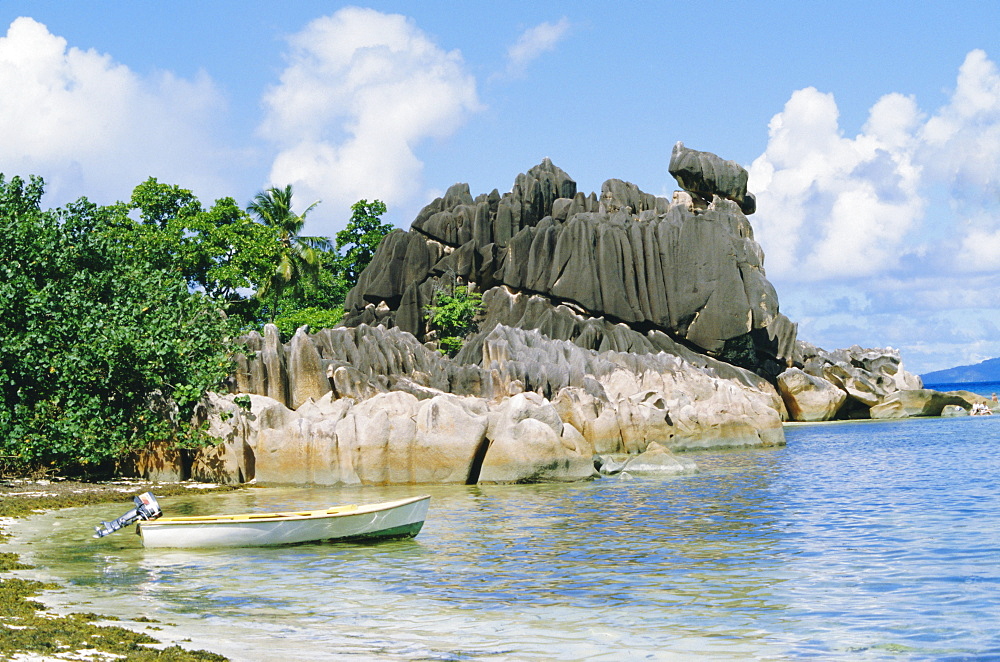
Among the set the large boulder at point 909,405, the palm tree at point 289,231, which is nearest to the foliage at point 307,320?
the palm tree at point 289,231

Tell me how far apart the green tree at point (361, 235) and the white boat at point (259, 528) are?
57147 millimetres

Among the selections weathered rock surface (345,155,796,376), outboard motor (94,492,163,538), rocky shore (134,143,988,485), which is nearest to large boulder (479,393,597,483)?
rocky shore (134,143,988,485)

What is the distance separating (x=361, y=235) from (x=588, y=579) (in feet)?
204

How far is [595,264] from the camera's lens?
6375 centimetres

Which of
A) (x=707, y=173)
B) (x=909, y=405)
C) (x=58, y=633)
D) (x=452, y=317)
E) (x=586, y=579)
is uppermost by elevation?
(x=707, y=173)

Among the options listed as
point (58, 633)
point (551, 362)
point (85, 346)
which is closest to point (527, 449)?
point (85, 346)

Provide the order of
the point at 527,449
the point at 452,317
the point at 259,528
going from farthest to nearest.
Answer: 1. the point at 452,317
2. the point at 527,449
3. the point at 259,528

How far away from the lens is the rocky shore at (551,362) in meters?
28.5

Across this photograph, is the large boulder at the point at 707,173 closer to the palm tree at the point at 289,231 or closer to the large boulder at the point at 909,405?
the large boulder at the point at 909,405

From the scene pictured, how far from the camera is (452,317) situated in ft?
210

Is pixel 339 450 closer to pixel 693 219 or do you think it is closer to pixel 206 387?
pixel 206 387

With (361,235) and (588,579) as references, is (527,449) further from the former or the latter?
(361,235)

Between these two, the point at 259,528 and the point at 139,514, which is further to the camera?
the point at 139,514

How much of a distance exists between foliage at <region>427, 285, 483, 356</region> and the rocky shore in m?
0.81
